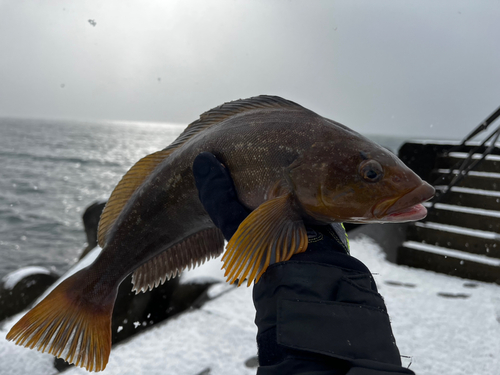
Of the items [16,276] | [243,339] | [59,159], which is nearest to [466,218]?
[243,339]

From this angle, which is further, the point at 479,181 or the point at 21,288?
the point at 479,181

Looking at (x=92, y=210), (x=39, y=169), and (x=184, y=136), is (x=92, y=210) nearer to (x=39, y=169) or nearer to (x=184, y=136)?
(x=184, y=136)

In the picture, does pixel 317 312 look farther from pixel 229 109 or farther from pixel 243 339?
pixel 243 339

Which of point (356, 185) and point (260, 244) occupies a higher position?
point (356, 185)

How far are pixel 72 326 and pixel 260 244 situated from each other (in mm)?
1108

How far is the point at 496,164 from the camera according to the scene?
5906 mm

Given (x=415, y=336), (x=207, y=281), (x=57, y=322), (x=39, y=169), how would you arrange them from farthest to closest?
(x=39, y=169) < (x=207, y=281) < (x=415, y=336) < (x=57, y=322)

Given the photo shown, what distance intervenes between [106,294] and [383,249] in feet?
17.7

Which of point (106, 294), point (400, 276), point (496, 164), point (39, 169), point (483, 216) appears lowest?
point (39, 169)

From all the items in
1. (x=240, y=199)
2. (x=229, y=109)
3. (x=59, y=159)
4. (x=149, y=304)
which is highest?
(x=229, y=109)

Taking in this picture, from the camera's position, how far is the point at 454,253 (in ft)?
18.6

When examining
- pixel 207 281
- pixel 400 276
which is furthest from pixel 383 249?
pixel 207 281

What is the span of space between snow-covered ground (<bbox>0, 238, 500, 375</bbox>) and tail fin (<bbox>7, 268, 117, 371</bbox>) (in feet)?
4.81

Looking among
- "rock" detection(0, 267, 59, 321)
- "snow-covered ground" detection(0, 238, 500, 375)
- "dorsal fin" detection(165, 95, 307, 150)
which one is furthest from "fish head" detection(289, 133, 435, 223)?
"rock" detection(0, 267, 59, 321)
